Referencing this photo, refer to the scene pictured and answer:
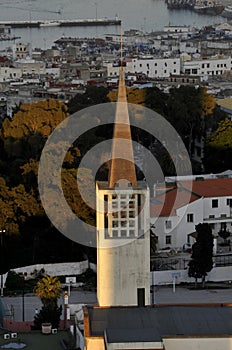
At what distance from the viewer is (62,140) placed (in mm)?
24750

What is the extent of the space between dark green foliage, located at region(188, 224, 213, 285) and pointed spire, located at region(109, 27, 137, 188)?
19.3 feet

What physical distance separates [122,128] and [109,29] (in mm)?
71242

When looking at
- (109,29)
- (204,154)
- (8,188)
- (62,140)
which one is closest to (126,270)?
(8,188)

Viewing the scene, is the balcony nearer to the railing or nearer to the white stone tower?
the railing

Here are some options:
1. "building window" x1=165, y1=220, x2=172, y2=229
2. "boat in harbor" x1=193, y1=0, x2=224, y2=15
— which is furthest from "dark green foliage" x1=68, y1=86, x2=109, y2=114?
"boat in harbor" x1=193, y1=0, x2=224, y2=15

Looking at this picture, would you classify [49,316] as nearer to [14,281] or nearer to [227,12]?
[14,281]

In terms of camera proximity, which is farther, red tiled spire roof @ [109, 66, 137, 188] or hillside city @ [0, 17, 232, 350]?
red tiled spire roof @ [109, 66, 137, 188]

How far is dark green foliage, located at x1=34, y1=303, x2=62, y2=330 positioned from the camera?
50.0 feet

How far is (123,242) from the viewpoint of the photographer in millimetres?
12703

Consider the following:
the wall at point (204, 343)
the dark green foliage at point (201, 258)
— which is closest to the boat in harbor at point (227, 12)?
the dark green foliage at point (201, 258)

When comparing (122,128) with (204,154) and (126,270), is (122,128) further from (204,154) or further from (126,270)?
(204,154)

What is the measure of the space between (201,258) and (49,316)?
3956 mm

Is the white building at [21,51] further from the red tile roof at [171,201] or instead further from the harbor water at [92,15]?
the red tile roof at [171,201]

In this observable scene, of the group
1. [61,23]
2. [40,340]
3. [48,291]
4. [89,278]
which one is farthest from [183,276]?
[61,23]
